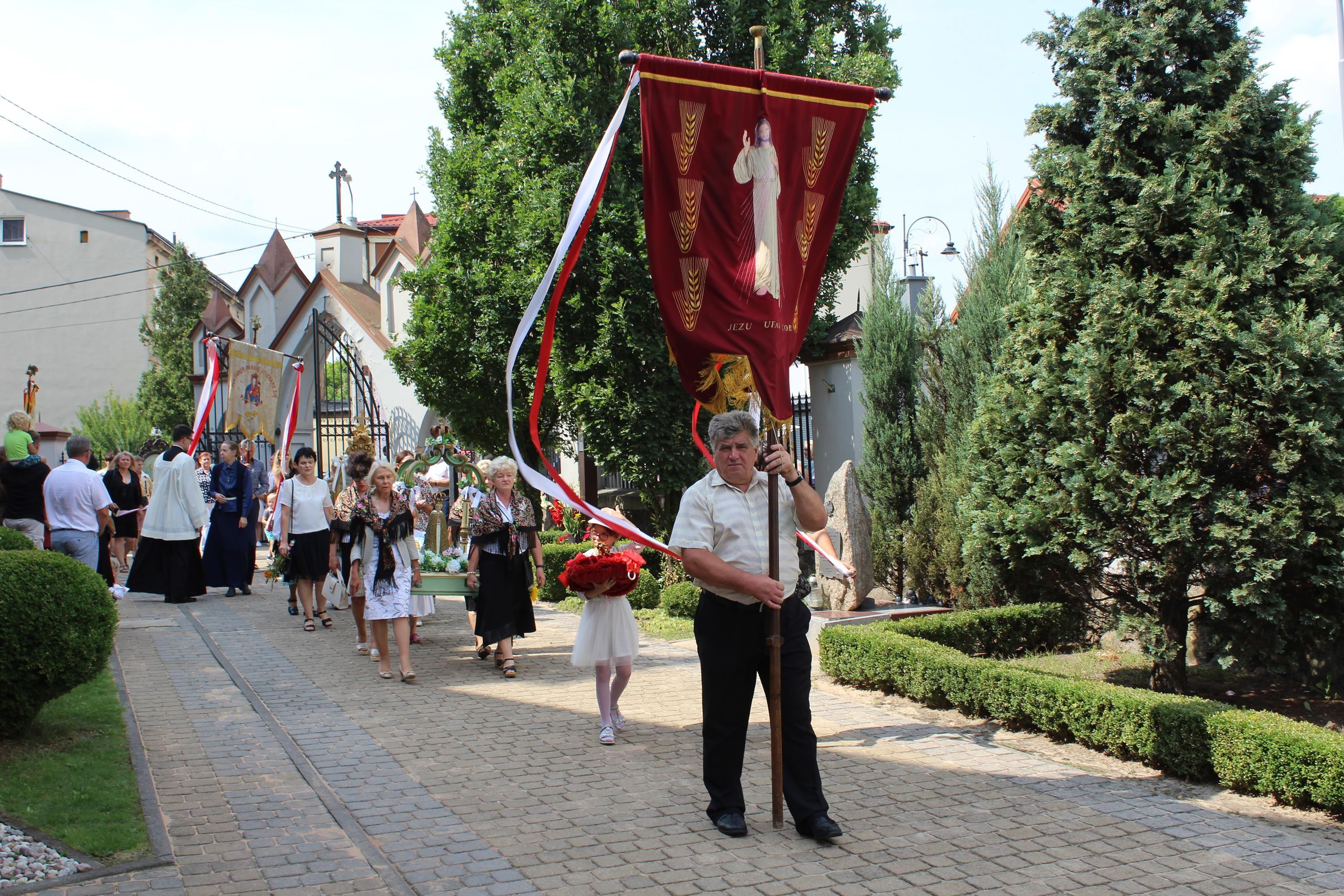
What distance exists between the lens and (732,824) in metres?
5.06

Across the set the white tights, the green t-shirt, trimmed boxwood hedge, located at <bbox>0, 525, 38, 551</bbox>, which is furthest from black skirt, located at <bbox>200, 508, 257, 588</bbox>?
the white tights

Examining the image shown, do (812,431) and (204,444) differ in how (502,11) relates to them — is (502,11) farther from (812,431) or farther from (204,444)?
(204,444)

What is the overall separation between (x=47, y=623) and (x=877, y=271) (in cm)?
1093

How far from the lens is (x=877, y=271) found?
46.7 ft

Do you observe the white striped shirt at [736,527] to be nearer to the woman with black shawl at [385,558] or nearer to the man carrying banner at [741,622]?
the man carrying banner at [741,622]

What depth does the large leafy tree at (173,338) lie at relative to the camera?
4381cm

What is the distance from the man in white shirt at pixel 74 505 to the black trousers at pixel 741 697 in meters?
8.15

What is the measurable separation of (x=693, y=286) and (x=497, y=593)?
4562mm

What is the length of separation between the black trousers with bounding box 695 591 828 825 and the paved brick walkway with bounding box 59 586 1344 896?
26 centimetres

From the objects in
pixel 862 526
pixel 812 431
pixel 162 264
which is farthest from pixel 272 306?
pixel 862 526

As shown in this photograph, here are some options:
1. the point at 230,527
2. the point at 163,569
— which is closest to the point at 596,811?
the point at 163,569

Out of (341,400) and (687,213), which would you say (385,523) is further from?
(341,400)

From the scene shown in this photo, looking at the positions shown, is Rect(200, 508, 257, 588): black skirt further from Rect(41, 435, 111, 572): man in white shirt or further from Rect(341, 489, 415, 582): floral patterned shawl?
Rect(341, 489, 415, 582): floral patterned shawl

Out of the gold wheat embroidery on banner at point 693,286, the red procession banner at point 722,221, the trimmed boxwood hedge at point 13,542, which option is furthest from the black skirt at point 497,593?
the gold wheat embroidery on banner at point 693,286
